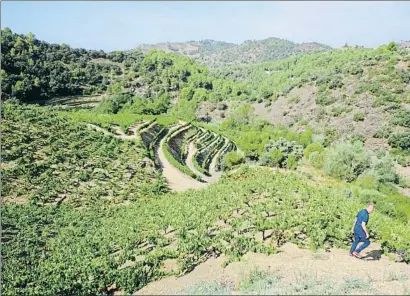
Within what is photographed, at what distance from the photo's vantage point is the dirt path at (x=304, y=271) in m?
10.8

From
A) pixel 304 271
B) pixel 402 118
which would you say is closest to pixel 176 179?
pixel 304 271

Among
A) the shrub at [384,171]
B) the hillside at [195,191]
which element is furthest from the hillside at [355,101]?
the shrub at [384,171]

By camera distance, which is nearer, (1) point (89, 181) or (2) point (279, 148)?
(1) point (89, 181)

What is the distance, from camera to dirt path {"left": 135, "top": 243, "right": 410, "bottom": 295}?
35.4ft

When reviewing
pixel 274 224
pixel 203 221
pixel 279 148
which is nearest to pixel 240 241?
pixel 274 224

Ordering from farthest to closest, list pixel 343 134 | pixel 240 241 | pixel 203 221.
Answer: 1. pixel 343 134
2. pixel 203 221
3. pixel 240 241

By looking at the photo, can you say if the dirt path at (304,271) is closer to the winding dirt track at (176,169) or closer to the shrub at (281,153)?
the winding dirt track at (176,169)

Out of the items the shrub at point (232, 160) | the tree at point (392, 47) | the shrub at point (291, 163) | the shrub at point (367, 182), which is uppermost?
the tree at point (392, 47)

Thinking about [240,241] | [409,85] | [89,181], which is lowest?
[89,181]

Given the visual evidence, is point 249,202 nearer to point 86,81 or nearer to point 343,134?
point 343,134

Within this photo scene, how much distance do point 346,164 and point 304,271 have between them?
78.4 feet

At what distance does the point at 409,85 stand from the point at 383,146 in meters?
17.0

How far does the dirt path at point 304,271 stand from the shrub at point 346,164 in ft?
65.0

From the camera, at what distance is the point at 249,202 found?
20.4 m
